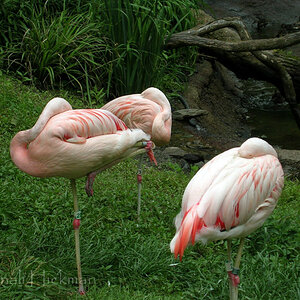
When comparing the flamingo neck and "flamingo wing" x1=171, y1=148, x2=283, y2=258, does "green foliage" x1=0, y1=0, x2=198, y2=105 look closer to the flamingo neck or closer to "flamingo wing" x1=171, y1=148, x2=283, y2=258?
the flamingo neck

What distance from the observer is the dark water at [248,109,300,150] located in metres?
8.62

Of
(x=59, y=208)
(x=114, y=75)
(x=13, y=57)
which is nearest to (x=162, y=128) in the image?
(x=59, y=208)

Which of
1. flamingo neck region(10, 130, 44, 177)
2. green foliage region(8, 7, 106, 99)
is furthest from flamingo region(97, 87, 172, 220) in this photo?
green foliage region(8, 7, 106, 99)

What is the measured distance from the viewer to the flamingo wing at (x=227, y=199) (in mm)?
3176

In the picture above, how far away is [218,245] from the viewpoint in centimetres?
462

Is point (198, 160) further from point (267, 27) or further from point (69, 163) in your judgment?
point (267, 27)

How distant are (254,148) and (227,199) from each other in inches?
18.5

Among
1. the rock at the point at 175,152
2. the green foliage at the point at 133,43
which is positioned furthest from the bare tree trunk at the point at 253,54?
the rock at the point at 175,152

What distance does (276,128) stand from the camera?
30.2 ft

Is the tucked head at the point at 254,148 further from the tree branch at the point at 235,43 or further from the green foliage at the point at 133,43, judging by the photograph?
the green foliage at the point at 133,43

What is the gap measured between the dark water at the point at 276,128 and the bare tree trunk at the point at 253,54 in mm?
646

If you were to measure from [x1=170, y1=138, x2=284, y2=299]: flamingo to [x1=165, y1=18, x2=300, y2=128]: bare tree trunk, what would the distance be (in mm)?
4251

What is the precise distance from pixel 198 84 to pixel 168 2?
1.51m

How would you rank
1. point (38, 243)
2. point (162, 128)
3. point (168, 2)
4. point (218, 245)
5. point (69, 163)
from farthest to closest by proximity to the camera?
point (168, 2), point (162, 128), point (218, 245), point (38, 243), point (69, 163)
